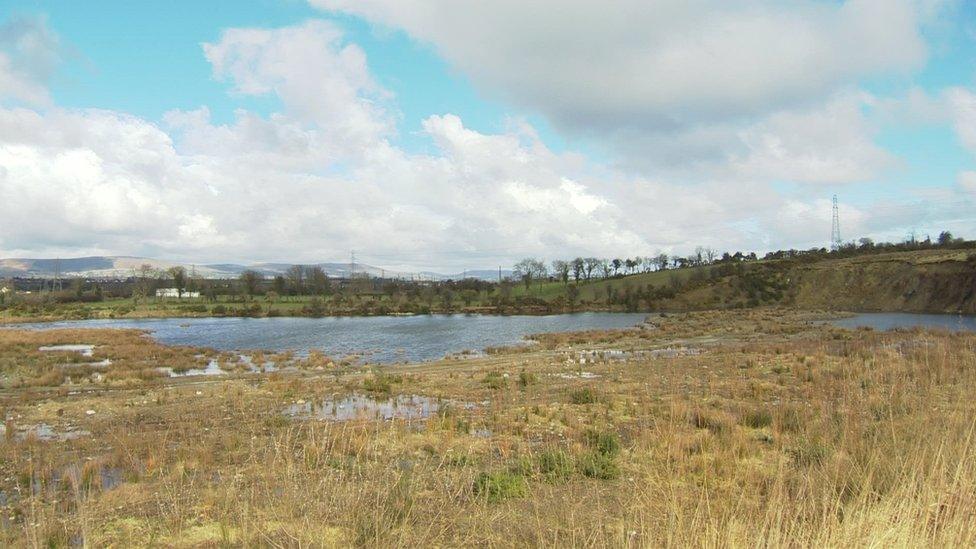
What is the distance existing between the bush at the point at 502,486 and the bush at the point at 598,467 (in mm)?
1207

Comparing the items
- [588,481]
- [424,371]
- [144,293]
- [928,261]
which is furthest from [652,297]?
[144,293]

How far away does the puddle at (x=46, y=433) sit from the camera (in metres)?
13.4

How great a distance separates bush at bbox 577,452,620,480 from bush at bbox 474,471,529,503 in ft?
3.96

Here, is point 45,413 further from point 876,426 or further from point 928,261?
point 928,261

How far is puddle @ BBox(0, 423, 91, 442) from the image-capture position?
13367mm

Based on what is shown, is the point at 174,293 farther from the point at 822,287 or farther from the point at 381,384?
the point at 381,384

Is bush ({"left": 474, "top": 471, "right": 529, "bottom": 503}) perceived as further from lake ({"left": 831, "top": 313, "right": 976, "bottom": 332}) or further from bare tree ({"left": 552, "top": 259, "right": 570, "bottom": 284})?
bare tree ({"left": 552, "top": 259, "right": 570, "bottom": 284})

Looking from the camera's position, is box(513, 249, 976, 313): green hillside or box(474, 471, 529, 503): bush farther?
box(513, 249, 976, 313): green hillside

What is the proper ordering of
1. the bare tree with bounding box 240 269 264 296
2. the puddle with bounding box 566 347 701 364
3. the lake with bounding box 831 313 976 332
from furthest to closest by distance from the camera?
the bare tree with bounding box 240 269 264 296, the lake with bounding box 831 313 976 332, the puddle with bounding box 566 347 701 364

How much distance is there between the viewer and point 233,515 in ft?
25.0

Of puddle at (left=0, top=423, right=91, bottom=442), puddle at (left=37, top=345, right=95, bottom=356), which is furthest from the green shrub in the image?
puddle at (left=37, top=345, right=95, bottom=356)

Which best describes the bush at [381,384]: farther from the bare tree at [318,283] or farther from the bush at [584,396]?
the bare tree at [318,283]

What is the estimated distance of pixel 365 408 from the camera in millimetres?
15039

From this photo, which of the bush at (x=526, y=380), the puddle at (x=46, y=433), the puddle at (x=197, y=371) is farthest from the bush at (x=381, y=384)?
the puddle at (x=197, y=371)
